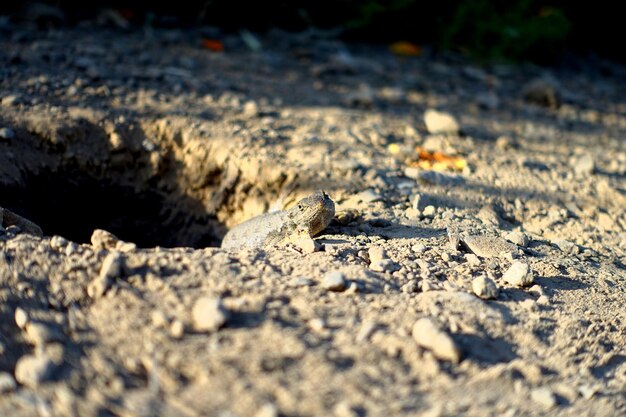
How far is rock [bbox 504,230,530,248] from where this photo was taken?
319 centimetres

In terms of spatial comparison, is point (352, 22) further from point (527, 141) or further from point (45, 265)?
point (45, 265)

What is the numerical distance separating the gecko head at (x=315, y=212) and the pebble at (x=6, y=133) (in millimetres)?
1469

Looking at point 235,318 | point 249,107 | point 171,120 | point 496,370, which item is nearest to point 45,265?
point 235,318

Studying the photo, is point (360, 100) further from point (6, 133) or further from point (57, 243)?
point (57, 243)

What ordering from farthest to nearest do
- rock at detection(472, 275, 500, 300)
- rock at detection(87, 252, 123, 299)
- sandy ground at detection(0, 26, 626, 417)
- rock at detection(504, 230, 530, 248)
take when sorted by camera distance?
rock at detection(504, 230, 530, 248) < rock at detection(472, 275, 500, 300) < rock at detection(87, 252, 123, 299) < sandy ground at detection(0, 26, 626, 417)

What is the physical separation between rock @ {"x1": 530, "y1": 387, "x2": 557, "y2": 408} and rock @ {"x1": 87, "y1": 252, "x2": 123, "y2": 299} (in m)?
1.31

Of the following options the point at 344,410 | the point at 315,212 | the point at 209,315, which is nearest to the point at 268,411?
the point at 344,410

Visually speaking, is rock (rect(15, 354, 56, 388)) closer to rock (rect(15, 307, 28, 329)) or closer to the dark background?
rock (rect(15, 307, 28, 329))

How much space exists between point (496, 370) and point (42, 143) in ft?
8.12

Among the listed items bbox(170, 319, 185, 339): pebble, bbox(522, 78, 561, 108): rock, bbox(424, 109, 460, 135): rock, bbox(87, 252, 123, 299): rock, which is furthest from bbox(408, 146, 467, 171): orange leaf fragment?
bbox(170, 319, 185, 339): pebble

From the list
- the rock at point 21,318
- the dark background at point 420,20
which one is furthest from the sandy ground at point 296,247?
the dark background at point 420,20

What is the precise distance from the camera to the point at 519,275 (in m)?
2.80

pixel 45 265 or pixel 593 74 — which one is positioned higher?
pixel 45 265

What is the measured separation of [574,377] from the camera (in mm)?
2400
